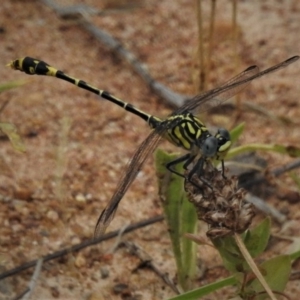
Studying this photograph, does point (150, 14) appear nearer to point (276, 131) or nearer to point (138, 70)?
point (138, 70)

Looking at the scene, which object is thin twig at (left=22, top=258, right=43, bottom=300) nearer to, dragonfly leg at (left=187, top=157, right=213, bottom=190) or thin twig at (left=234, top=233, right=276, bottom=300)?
dragonfly leg at (left=187, top=157, right=213, bottom=190)

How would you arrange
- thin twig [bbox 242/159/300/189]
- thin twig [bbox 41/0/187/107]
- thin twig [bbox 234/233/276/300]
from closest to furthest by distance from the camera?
thin twig [bbox 234/233/276/300] → thin twig [bbox 242/159/300/189] → thin twig [bbox 41/0/187/107]

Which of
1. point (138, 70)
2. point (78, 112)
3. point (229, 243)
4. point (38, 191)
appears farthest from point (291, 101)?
point (229, 243)

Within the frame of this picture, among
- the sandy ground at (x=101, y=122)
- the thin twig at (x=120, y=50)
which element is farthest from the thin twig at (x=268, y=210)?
the thin twig at (x=120, y=50)

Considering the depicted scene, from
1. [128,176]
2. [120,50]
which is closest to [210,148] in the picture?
[128,176]

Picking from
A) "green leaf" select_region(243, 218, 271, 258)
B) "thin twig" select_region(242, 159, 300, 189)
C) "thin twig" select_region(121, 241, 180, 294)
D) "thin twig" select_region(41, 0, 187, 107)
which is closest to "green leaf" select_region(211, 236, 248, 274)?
"green leaf" select_region(243, 218, 271, 258)

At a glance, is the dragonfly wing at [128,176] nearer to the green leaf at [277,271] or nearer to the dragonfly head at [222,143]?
the dragonfly head at [222,143]

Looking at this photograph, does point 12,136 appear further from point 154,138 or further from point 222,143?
point 222,143
